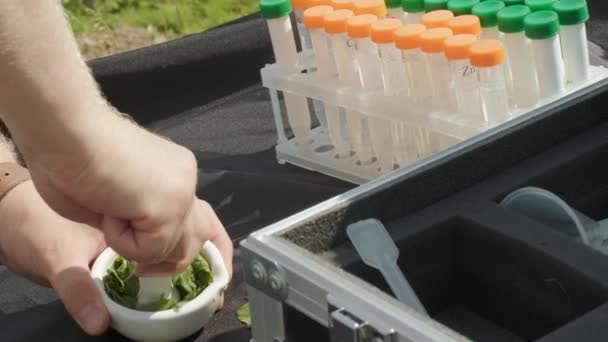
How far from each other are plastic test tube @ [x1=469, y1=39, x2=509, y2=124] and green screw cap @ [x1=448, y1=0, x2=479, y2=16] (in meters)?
0.10

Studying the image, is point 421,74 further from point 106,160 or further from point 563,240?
point 106,160

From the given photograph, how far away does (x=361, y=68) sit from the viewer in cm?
124

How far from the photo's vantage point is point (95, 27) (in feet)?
9.93

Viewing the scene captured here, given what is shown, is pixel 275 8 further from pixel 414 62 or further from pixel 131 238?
pixel 131 238

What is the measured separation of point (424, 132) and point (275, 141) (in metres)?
0.33

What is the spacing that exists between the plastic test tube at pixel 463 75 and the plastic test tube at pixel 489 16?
0.05 meters

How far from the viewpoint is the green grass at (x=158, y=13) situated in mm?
3012

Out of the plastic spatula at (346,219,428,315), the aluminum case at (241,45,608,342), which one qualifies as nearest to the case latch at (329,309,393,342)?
the aluminum case at (241,45,608,342)

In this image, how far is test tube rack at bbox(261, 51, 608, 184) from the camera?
1.14 metres

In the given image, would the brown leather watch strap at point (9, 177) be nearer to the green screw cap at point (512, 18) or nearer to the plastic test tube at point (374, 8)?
the plastic test tube at point (374, 8)

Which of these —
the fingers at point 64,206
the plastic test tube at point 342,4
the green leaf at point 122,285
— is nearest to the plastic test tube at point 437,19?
the plastic test tube at point 342,4

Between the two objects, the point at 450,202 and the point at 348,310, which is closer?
the point at 348,310

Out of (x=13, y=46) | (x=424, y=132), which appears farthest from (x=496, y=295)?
(x=13, y=46)

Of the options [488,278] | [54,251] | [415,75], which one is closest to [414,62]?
[415,75]
